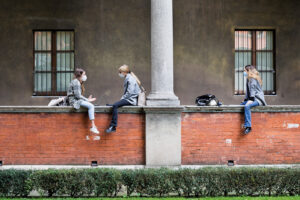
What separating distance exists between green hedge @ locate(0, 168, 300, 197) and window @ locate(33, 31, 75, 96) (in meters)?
6.25

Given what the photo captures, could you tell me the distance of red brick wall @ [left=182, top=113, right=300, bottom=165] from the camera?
1048cm

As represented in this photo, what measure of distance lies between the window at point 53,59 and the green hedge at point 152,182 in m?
6.25

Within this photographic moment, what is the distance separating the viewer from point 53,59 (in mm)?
14266

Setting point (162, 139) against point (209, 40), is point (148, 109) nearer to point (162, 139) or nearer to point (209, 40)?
point (162, 139)

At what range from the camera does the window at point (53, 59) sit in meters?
14.2

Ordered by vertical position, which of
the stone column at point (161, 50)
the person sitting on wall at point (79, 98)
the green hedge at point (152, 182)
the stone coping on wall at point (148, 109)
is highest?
the stone column at point (161, 50)

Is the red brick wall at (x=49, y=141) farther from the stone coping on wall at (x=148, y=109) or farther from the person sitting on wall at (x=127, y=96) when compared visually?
→ the person sitting on wall at (x=127, y=96)

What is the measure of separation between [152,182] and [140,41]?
6.90 meters

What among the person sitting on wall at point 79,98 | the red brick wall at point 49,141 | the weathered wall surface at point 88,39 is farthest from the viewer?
the weathered wall surface at point 88,39

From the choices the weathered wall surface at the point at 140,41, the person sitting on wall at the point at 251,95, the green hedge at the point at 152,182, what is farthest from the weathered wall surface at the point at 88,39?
the green hedge at the point at 152,182

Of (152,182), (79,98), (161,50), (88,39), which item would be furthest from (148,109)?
(88,39)

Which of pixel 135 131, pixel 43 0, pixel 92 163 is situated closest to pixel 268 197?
pixel 135 131

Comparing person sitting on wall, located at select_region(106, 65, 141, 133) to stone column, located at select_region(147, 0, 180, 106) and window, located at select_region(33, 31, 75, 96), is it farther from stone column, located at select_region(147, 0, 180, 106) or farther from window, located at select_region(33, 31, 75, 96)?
window, located at select_region(33, 31, 75, 96)

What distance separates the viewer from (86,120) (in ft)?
33.9
